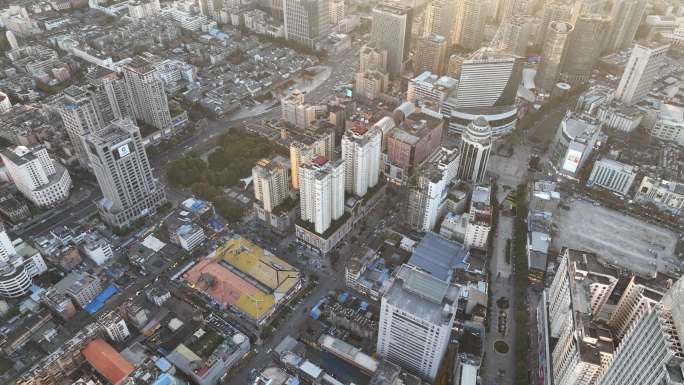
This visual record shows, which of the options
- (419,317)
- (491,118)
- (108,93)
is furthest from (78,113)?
(491,118)

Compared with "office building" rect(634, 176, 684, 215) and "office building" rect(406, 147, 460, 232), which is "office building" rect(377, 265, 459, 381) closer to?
"office building" rect(406, 147, 460, 232)

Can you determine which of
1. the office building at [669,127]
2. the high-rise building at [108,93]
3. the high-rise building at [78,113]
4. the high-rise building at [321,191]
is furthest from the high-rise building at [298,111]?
the office building at [669,127]

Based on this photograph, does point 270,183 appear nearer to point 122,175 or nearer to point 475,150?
point 122,175

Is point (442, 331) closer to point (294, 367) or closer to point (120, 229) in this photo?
point (294, 367)

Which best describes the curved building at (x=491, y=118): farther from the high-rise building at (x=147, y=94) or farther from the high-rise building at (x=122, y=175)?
the high-rise building at (x=122, y=175)

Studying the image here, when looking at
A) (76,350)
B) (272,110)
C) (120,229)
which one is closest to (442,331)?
(76,350)

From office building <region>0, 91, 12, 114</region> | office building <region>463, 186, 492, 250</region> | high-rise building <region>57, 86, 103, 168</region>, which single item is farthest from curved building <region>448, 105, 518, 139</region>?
office building <region>0, 91, 12, 114</region>
